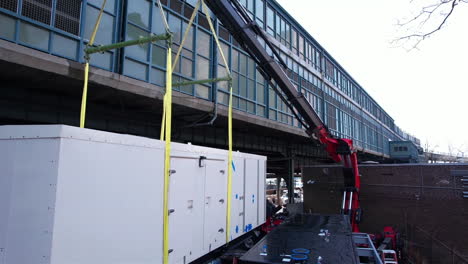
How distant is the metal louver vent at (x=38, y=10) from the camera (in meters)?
8.92

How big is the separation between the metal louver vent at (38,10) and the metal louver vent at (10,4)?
0.21m

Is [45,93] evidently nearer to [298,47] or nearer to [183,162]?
[183,162]

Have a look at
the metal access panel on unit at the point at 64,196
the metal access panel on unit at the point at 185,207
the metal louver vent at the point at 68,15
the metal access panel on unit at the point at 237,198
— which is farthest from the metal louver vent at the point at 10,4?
the metal access panel on unit at the point at 237,198

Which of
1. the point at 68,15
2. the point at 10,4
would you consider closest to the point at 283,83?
the point at 68,15

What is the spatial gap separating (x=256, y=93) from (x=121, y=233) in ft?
54.0

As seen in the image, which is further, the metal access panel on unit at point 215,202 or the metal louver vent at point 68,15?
the metal louver vent at point 68,15

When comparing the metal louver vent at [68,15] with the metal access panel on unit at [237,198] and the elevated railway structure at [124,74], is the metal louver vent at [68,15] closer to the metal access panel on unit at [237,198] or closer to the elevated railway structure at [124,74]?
the elevated railway structure at [124,74]

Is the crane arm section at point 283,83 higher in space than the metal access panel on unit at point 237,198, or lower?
higher

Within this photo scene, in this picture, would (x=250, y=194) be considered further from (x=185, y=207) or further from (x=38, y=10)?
(x=38, y=10)

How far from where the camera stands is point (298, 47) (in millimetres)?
28719

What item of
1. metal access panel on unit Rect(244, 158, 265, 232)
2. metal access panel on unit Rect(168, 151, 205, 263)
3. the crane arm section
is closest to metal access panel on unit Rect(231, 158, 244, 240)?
metal access panel on unit Rect(244, 158, 265, 232)

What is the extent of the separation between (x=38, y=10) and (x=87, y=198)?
7.75m

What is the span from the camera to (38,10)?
30.1 ft

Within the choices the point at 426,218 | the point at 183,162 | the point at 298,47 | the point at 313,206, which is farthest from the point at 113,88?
the point at 298,47
